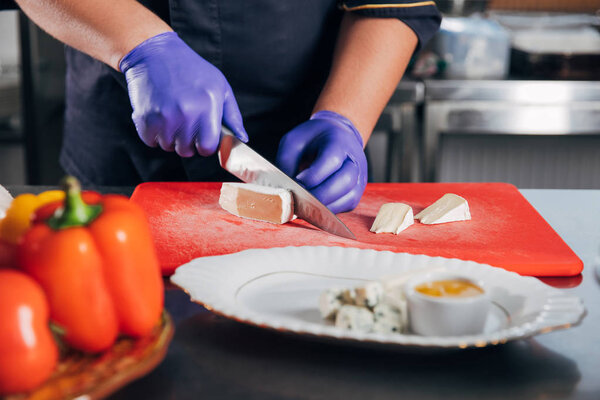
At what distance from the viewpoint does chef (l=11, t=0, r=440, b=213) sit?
127 cm

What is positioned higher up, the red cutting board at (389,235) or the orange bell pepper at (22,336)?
the orange bell pepper at (22,336)

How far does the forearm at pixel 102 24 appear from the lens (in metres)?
1.32

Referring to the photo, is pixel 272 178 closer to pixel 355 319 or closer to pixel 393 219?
pixel 393 219

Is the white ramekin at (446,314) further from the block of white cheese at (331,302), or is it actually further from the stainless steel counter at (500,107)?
the stainless steel counter at (500,107)

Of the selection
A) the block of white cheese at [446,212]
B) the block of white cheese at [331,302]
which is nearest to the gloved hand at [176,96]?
the block of white cheese at [446,212]

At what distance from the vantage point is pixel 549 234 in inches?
46.5

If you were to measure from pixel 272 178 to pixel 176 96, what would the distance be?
0.23 m

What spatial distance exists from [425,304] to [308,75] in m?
1.10

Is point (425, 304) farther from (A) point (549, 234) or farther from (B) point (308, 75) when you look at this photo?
(B) point (308, 75)

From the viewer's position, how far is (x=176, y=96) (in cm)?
123

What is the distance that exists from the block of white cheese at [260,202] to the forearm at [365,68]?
379 mm

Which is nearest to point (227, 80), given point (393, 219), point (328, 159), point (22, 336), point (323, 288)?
point (328, 159)

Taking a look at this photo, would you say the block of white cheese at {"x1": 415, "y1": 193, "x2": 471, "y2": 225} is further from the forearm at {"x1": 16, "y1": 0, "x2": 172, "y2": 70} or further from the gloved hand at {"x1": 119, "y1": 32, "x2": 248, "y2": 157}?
the forearm at {"x1": 16, "y1": 0, "x2": 172, "y2": 70}

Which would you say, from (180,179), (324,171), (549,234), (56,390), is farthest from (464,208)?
(56,390)
